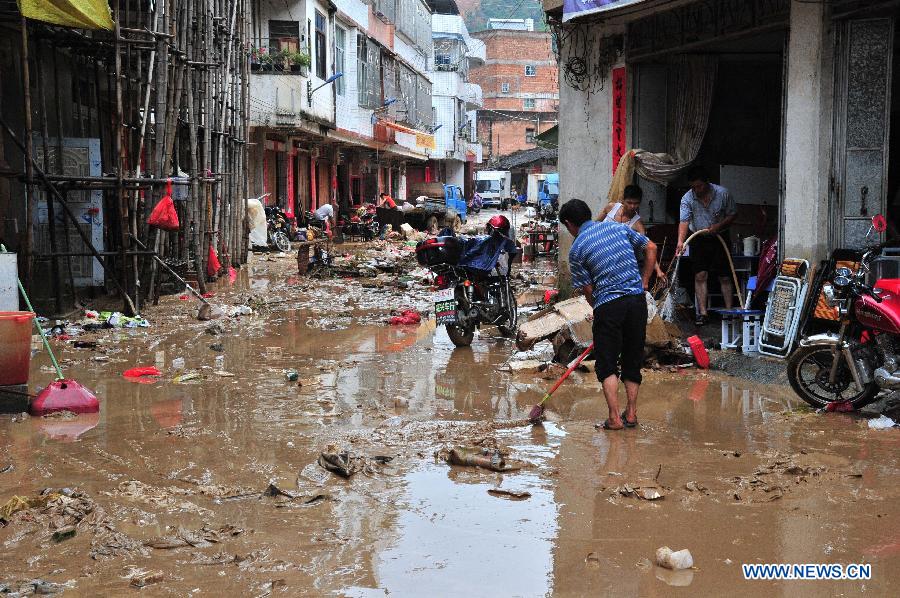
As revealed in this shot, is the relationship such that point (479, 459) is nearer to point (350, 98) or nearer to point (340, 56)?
point (340, 56)

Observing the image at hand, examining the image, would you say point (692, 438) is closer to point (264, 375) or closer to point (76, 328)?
point (264, 375)

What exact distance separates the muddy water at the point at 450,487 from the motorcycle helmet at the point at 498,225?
226 centimetres

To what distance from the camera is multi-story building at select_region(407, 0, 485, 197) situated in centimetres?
6141

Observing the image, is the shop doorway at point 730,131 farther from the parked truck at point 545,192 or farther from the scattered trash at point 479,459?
the parked truck at point 545,192

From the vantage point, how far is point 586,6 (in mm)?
11461

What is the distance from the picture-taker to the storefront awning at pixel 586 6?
11.0 m

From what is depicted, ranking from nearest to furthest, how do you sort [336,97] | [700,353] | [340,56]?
1. [700,353]
2. [336,97]
3. [340,56]

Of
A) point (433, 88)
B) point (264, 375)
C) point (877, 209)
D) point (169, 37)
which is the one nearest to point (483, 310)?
point (264, 375)

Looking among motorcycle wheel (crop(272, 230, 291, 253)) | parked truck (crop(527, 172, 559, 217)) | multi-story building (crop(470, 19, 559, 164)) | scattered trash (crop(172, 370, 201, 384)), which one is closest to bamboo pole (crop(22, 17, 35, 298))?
scattered trash (crop(172, 370, 201, 384))

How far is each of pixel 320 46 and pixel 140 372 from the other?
24.7m

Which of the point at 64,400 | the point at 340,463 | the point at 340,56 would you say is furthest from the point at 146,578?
the point at 340,56

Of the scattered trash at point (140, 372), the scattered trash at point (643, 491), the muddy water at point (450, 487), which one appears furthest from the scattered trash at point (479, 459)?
the scattered trash at point (140, 372)

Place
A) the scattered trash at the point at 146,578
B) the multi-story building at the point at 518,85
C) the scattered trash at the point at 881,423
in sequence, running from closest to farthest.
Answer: the scattered trash at the point at 146,578, the scattered trash at the point at 881,423, the multi-story building at the point at 518,85

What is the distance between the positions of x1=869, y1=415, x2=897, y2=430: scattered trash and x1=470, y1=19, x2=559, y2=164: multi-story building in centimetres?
8174
